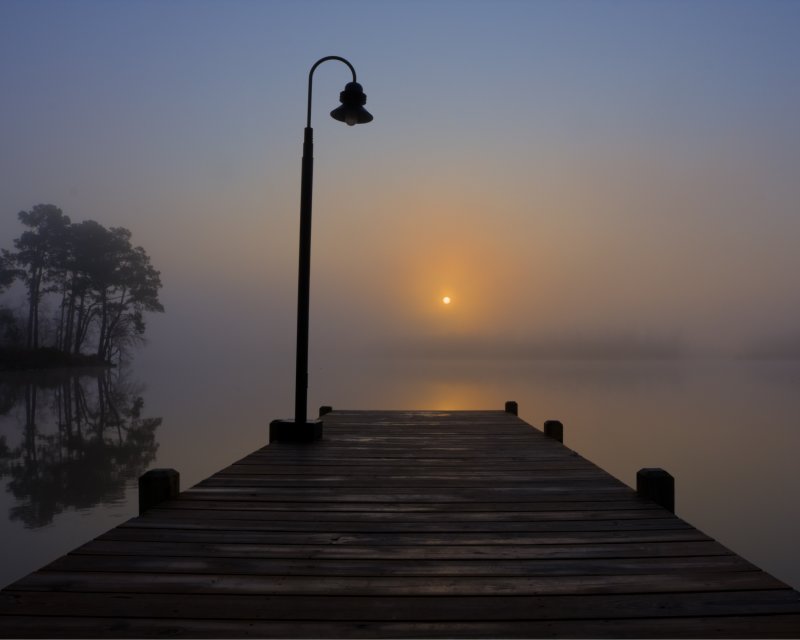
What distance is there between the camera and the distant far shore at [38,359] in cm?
5009

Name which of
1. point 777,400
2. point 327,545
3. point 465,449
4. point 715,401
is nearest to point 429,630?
point 327,545

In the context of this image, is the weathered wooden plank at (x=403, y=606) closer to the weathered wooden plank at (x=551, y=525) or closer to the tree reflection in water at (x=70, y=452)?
the weathered wooden plank at (x=551, y=525)

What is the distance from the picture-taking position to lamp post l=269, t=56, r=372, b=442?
7.50 metres

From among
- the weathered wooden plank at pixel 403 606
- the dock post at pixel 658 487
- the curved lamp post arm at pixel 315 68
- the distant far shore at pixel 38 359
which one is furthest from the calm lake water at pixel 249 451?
the distant far shore at pixel 38 359

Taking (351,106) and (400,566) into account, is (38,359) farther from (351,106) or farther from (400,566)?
(400,566)

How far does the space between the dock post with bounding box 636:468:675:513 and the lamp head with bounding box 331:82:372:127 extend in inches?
233

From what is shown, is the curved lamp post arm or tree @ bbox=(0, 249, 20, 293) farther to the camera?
tree @ bbox=(0, 249, 20, 293)

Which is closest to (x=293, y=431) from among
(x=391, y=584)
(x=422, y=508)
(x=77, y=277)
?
(x=422, y=508)

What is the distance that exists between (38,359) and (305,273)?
56.8m

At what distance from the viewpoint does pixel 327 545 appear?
3.43 meters

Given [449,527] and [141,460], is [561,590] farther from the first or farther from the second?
[141,460]

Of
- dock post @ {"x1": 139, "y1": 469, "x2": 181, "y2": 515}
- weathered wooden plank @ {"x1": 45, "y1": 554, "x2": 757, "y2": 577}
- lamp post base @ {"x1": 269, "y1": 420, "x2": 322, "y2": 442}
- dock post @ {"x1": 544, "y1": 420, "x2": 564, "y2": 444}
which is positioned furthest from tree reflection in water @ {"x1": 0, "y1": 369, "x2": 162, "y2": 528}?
dock post @ {"x1": 544, "y1": 420, "x2": 564, "y2": 444}

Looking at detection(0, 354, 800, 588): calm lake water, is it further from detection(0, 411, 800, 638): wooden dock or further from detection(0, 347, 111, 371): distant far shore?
detection(0, 347, 111, 371): distant far shore

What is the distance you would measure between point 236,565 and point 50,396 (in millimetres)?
37051
